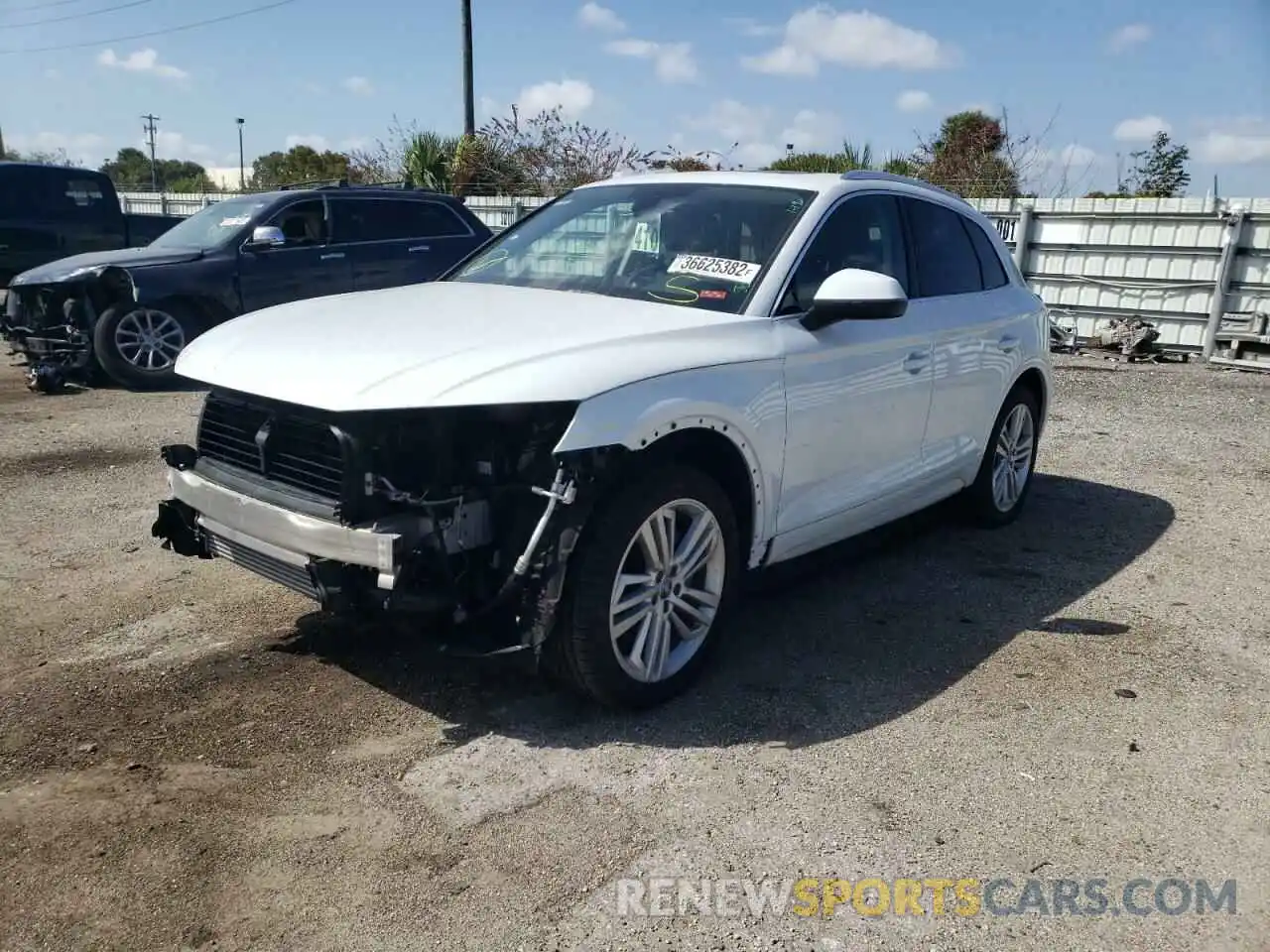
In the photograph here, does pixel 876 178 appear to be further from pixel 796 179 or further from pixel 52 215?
pixel 52 215

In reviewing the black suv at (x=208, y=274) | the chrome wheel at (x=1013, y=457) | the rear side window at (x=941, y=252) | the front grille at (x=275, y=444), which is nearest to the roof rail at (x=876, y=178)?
the rear side window at (x=941, y=252)

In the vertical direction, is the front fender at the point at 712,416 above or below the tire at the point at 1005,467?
above

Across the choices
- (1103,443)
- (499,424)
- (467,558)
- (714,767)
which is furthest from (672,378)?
(1103,443)

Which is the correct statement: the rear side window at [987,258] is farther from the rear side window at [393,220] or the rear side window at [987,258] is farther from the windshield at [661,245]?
the rear side window at [393,220]

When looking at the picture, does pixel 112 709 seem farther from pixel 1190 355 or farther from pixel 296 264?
pixel 1190 355

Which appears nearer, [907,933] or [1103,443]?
[907,933]

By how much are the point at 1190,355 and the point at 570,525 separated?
39.3 feet

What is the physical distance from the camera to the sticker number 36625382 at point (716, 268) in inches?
161

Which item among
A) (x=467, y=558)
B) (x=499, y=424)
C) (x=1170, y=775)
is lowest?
(x=1170, y=775)

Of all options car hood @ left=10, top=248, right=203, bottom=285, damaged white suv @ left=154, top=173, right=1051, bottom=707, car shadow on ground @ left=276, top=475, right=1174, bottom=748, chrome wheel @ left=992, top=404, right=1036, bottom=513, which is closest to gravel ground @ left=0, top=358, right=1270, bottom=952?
car shadow on ground @ left=276, top=475, right=1174, bottom=748

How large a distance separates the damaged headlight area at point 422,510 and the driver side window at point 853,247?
1276 millimetres

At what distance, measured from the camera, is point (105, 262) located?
31.3 ft

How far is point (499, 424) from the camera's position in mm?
3348

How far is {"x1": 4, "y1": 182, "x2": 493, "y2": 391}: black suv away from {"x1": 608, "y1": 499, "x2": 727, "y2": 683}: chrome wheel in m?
6.60
